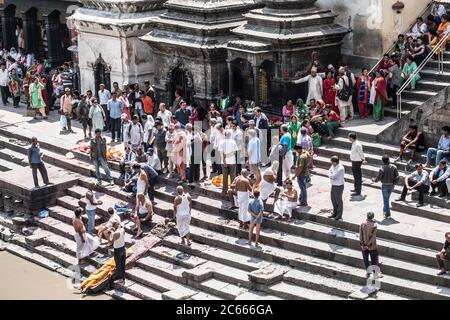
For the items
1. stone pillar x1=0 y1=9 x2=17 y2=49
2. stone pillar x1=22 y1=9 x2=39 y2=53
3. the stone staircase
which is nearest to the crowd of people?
the stone staircase

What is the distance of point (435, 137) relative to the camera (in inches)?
901

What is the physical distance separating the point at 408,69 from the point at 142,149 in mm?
6378

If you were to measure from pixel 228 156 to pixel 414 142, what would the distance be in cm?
394

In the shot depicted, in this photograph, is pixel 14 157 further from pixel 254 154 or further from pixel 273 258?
pixel 273 258

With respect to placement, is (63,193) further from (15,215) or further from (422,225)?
(422,225)

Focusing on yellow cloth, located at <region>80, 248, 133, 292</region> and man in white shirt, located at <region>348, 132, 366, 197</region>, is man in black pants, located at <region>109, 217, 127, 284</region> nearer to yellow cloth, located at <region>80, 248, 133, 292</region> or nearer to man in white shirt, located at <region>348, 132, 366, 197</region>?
yellow cloth, located at <region>80, 248, 133, 292</region>

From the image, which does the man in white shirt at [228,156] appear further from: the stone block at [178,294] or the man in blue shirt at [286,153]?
the stone block at [178,294]

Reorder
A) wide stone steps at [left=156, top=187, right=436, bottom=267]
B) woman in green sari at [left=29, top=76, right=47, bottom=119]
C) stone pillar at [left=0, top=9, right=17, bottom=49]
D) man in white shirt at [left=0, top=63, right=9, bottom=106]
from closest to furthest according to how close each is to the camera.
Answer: wide stone steps at [left=156, top=187, right=436, bottom=267] < woman in green sari at [left=29, top=76, right=47, bottom=119] < man in white shirt at [left=0, top=63, right=9, bottom=106] < stone pillar at [left=0, top=9, right=17, bottom=49]

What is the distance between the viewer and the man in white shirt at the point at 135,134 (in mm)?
24516

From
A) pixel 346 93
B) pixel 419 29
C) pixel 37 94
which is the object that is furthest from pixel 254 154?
pixel 37 94

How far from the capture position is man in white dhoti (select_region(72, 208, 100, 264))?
21797 mm

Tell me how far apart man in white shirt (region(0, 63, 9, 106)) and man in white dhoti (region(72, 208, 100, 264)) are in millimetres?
11101

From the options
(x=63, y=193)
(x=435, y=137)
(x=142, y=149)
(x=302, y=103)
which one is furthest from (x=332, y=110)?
(x=63, y=193)

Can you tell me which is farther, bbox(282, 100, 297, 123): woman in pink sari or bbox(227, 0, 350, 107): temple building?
bbox(227, 0, 350, 107): temple building
